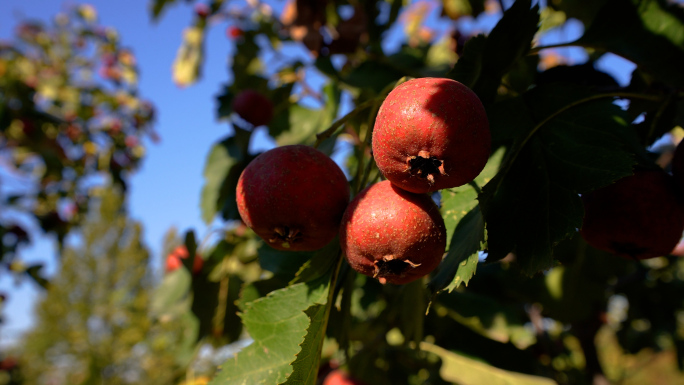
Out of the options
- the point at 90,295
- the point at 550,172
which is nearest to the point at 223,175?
the point at 550,172

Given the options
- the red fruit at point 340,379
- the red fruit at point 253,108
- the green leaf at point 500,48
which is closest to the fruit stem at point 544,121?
the green leaf at point 500,48

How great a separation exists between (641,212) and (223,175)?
5.31 ft

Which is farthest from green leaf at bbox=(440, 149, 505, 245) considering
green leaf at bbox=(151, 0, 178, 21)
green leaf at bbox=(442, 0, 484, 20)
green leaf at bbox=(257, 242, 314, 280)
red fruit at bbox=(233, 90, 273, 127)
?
green leaf at bbox=(151, 0, 178, 21)

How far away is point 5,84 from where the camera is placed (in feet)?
14.5

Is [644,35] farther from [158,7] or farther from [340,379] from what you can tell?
[158,7]

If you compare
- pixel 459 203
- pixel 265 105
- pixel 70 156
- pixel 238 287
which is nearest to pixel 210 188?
pixel 238 287

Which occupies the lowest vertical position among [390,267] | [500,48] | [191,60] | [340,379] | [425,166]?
[340,379]

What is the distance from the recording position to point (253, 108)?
8.25 feet

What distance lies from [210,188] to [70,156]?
5088 mm

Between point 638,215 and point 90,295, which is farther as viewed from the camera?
point 90,295

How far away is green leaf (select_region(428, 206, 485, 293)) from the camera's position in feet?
2.90

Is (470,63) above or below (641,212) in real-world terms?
above

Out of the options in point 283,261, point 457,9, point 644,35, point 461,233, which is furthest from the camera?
point 457,9

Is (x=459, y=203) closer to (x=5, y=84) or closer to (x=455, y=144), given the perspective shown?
(x=455, y=144)
